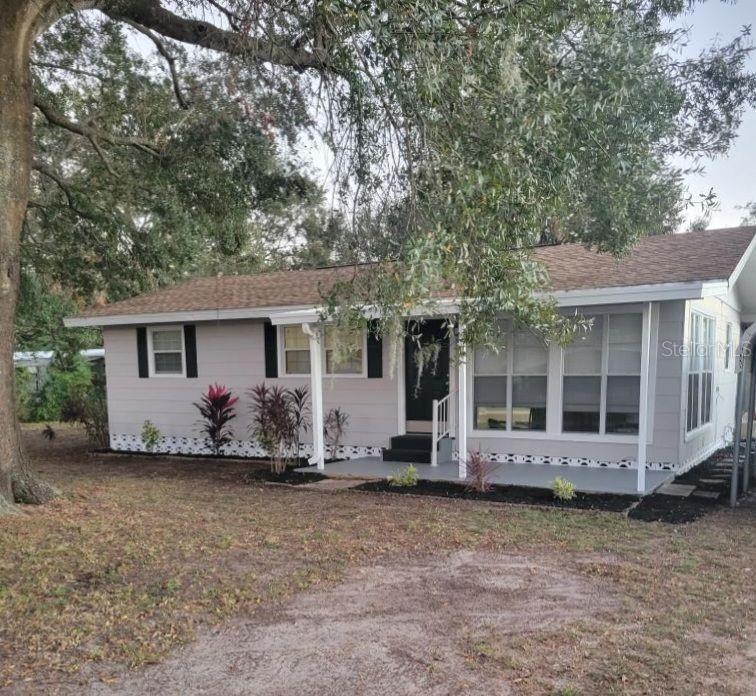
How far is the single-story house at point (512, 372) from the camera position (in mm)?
8008

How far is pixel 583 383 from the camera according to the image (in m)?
8.58

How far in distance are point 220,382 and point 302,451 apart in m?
2.05

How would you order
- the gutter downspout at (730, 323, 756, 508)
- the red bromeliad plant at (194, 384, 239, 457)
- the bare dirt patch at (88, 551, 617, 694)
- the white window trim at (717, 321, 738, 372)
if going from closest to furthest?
1. the bare dirt patch at (88, 551, 617, 694)
2. the gutter downspout at (730, 323, 756, 508)
3. the red bromeliad plant at (194, 384, 239, 457)
4. the white window trim at (717, 321, 738, 372)

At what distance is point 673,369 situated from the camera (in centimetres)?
805

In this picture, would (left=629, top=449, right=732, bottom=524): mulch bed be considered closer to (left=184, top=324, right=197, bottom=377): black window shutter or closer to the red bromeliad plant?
the red bromeliad plant

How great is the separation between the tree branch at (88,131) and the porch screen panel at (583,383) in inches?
270

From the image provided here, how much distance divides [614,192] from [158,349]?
29.6ft

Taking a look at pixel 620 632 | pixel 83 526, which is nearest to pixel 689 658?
pixel 620 632

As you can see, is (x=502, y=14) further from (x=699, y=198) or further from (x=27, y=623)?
(x=27, y=623)

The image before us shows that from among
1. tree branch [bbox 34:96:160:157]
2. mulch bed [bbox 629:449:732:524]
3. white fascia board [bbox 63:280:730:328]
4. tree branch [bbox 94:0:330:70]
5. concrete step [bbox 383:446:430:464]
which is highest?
tree branch [bbox 94:0:330:70]

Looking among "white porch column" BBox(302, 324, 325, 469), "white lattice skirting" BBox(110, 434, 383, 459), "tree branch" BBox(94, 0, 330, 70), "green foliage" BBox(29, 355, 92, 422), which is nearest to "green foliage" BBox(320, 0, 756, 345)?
"tree branch" BBox(94, 0, 330, 70)

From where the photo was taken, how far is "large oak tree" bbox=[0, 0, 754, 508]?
4.39m

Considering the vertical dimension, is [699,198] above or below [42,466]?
above

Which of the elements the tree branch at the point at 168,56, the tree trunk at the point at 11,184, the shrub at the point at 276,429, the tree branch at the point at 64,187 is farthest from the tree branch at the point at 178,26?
the shrub at the point at 276,429
